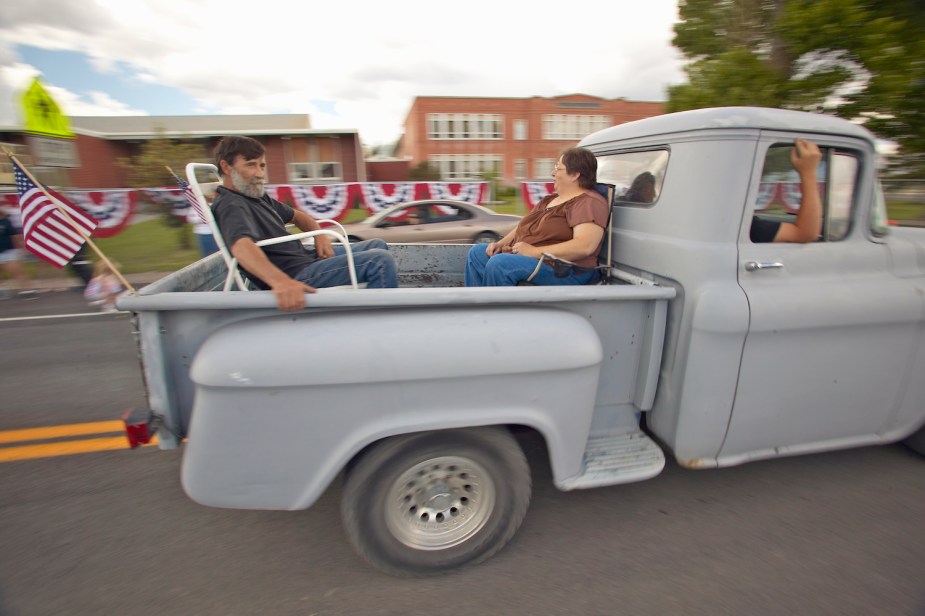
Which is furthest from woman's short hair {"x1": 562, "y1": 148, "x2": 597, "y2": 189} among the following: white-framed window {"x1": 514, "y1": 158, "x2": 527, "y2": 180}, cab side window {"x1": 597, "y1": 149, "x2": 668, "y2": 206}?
white-framed window {"x1": 514, "y1": 158, "x2": 527, "y2": 180}

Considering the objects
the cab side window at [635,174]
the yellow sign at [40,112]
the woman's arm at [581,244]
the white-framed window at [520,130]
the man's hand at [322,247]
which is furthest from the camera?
the white-framed window at [520,130]

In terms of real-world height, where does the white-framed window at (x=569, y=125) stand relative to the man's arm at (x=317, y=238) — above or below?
above

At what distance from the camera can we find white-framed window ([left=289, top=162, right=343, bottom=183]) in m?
31.0

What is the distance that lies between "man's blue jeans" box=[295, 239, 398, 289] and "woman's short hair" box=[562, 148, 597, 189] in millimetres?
1188

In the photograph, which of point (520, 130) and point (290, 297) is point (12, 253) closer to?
point (290, 297)

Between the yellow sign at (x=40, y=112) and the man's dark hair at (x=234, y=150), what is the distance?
146 inches

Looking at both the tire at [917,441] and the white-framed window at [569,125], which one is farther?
the white-framed window at [569,125]

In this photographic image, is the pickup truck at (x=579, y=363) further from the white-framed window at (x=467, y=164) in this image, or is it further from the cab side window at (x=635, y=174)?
the white-framed window at (x=467, y=164)

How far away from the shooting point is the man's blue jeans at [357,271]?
2717 millimetres

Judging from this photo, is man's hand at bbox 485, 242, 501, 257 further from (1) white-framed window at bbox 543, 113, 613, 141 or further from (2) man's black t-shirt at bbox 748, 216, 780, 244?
(1) white-framed window at bbox 543, 113, 613, 141

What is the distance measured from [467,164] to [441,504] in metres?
43.3

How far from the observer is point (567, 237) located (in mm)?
2971

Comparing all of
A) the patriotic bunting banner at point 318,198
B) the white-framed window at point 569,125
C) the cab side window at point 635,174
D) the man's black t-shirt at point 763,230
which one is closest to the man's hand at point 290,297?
the cab side window at point 635,174

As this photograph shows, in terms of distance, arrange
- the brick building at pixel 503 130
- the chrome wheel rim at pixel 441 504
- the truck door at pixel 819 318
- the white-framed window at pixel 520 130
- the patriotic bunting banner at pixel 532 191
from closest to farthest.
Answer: the chrome wheel rim at pixel 441 504
the truck door at pixel 819 318
the patriotic bunting banner at pixel 532 191
the brick building at pixel 503 130
the white-framed window at pixel 520 130
